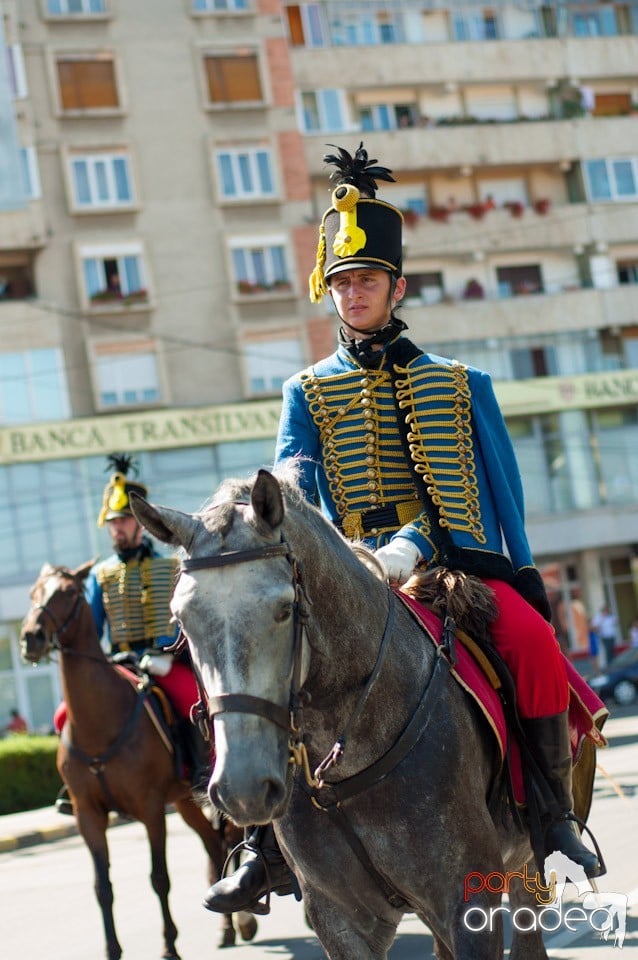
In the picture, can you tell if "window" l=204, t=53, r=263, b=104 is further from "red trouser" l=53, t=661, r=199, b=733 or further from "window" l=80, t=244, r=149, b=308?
"red trouser" l=53, t=661, r=199, b=733

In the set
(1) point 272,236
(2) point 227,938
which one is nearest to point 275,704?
(2) point 227,938

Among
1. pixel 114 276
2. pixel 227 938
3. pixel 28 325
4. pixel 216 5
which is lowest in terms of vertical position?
pixel 227 938

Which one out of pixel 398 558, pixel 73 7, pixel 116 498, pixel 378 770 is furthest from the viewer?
pixel 73 7

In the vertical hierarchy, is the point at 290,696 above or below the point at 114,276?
below

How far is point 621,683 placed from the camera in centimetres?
3306

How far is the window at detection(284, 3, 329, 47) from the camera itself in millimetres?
46219

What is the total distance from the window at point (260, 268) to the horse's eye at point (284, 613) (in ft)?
129

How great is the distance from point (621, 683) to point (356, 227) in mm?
28629

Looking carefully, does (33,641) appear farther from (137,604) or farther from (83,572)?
(137,604)

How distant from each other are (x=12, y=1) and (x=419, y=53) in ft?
42.7

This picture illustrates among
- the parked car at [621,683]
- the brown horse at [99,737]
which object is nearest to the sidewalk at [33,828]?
the brown horse at [99,737]

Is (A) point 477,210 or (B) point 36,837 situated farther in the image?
(A) point 477,210

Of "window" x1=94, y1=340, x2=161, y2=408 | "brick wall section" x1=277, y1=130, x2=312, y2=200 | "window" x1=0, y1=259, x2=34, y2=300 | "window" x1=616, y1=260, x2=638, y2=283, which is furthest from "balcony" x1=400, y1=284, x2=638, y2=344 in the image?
"window" x1=0, y1=259, x2=34, y2=300

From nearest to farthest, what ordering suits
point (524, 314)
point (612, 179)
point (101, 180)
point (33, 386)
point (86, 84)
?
point (33, 386) → point (101, 180) → point (86, 84) → point (524, 314) → point (612, 179)
